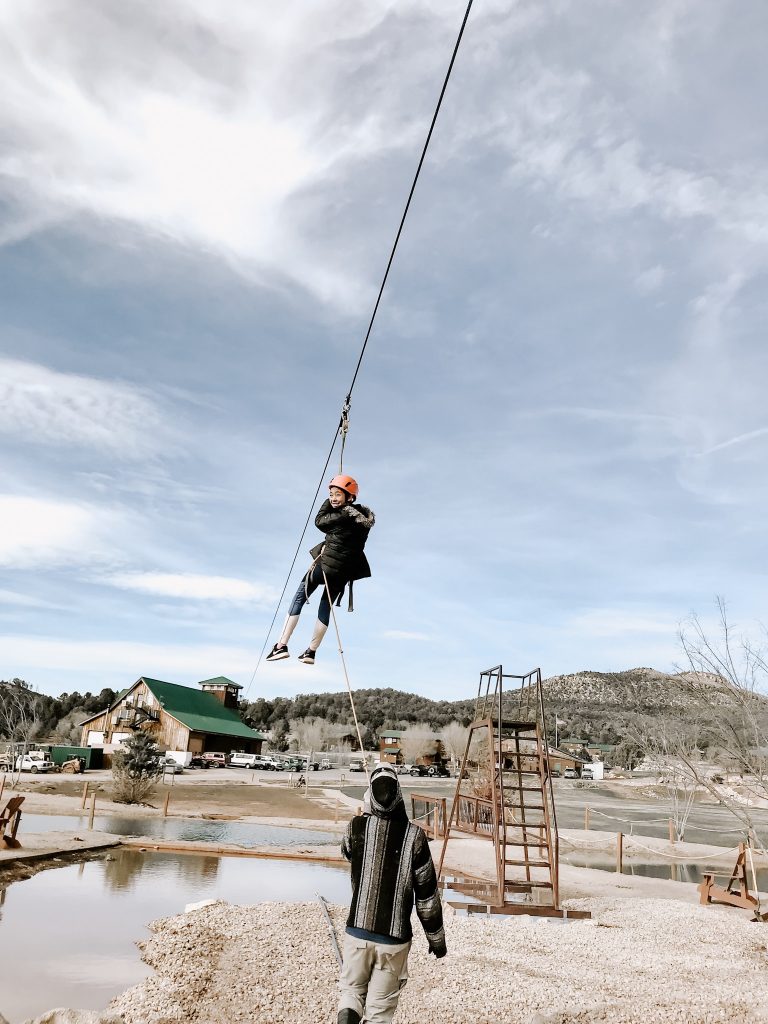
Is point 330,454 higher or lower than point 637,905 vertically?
higher

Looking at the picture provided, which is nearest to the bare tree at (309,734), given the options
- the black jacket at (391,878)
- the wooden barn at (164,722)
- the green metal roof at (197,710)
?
the green metal roof at (197,710)

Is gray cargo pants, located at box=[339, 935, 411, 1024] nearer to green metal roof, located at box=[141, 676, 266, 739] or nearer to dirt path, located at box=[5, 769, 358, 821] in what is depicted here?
dirt path, located at box=[5, 769, 358, 821]

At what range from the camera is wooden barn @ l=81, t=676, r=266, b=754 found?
64.2m

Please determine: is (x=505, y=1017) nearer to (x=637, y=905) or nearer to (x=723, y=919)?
(x=723, y=919)

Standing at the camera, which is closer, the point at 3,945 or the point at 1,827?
the point at 3,945

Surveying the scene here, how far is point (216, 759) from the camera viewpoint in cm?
6431

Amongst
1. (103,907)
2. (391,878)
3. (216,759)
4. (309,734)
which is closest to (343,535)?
(391,878)

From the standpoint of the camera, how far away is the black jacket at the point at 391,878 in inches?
227

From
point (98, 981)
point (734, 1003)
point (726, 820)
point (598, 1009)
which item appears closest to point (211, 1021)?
point (98, 981)

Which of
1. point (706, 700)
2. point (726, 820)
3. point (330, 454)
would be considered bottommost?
point (726, 820)

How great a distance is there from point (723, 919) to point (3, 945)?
1338 cm

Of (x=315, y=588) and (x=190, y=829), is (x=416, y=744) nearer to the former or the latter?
(x=190, y=829)

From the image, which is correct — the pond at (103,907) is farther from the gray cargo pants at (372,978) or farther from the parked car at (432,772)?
the parked car at (432,772)

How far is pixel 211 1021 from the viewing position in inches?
324
